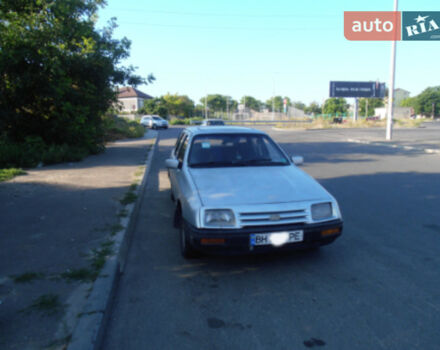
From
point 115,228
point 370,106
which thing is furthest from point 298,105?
point 115,228

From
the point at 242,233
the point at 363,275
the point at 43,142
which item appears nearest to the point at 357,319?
the point at 363,275

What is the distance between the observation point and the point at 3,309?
3217 mm

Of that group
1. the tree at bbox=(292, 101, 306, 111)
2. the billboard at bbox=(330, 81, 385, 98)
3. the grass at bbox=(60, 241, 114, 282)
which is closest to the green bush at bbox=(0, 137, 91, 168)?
the grass at bbox=(60, 241, 114, 282)

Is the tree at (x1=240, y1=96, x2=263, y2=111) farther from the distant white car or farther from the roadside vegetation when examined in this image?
the roadside vegetation

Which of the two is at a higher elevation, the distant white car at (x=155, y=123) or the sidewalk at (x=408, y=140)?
the distant white car at (x=155, y=123)

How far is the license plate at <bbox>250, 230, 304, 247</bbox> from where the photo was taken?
3.81 m

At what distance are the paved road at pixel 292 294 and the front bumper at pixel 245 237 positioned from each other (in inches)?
14.3

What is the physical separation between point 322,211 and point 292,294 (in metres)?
0.99

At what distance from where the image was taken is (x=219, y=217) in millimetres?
3893

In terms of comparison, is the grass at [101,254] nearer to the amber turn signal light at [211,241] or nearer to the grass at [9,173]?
the amber turn signal light at [211,241]

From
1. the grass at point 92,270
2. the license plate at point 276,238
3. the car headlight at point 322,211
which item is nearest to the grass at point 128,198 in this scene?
the grass at point 92,270

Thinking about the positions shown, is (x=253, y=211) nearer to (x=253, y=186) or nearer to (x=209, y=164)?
(x=253, y=186)

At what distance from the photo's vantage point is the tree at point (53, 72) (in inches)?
462

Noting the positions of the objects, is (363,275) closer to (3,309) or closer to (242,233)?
(242,233)
